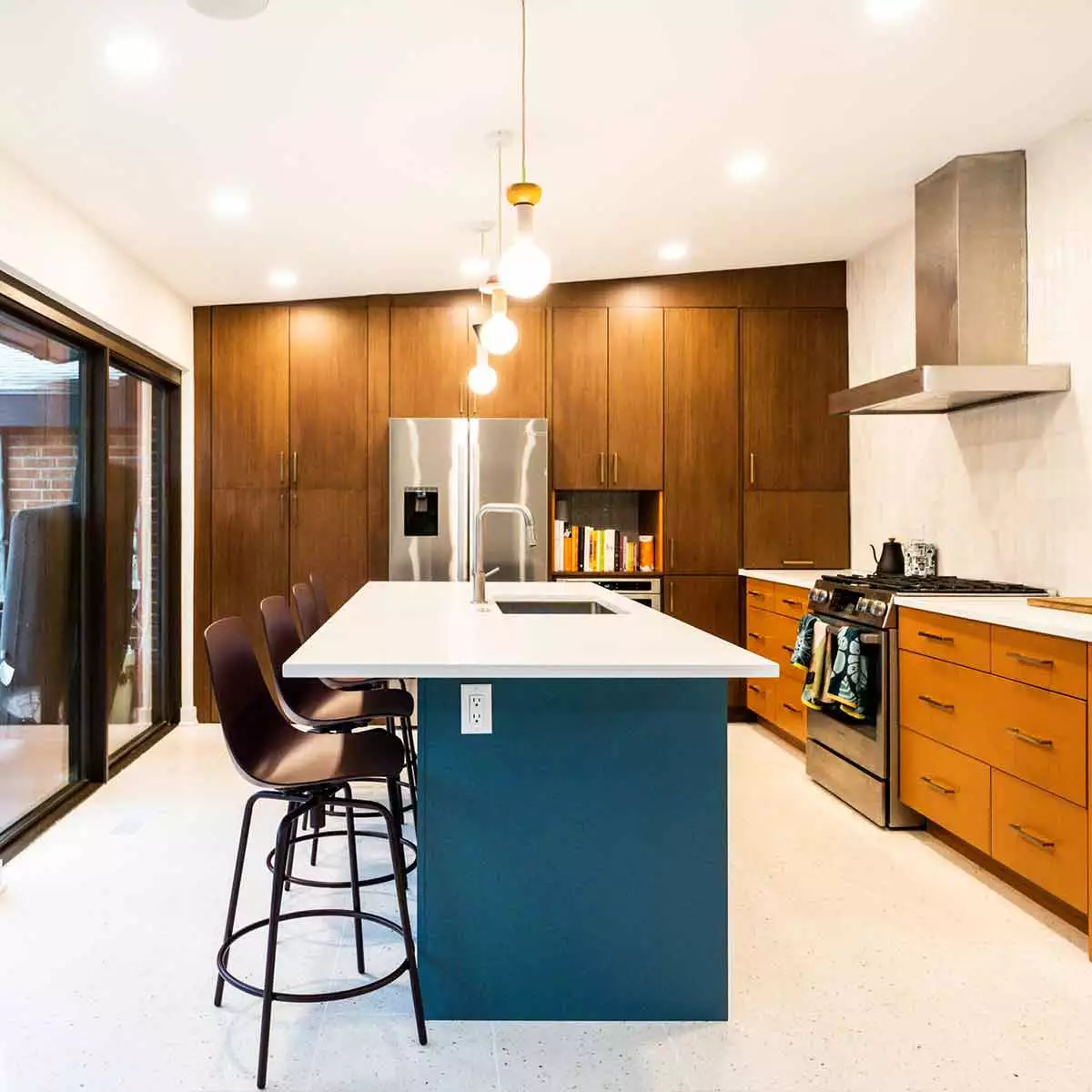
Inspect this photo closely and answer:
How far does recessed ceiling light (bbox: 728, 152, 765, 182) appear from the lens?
381cm

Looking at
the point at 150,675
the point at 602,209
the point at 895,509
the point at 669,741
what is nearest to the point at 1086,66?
the point at 602,209

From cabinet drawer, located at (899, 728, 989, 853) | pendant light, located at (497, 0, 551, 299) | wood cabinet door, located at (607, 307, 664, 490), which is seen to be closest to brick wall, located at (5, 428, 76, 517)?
pendant light, located at (497, 0, 551, 299)

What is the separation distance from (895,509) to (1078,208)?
72.7 inches

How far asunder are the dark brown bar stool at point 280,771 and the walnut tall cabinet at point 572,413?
315 cm

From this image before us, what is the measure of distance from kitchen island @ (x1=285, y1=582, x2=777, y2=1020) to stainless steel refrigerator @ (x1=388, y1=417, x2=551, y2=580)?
303cm

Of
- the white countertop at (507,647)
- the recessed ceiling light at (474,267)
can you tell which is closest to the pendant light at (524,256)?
the white countertop at (507,647)

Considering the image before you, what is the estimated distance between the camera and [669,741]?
2258mm

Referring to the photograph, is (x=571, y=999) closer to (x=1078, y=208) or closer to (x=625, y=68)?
(x=625, y=68)

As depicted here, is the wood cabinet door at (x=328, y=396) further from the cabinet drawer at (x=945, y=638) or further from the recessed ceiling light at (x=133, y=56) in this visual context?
the cabinet drawer at (x=945, y=638)

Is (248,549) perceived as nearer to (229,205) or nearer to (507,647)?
(229,205)

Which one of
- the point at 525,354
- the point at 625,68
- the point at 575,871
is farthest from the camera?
the point at 525,354

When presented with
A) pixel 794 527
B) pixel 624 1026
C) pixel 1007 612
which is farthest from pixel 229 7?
pixel 794 527

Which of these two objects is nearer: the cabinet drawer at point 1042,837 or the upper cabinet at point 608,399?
the cabinet drawer at point 1042,837

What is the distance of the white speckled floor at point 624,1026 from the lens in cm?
205
